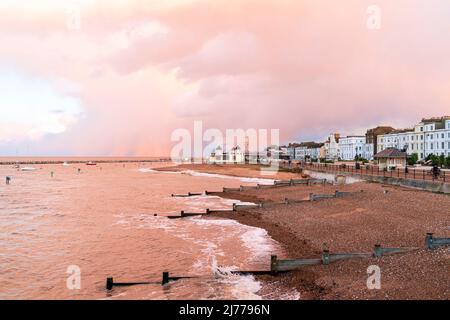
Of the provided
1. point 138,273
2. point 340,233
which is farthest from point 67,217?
point 340,233

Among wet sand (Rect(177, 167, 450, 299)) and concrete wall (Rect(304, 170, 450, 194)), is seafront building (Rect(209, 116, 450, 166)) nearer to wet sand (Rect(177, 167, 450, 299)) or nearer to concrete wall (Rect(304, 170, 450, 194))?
concrete wall (Rect(304, 170, 450, 194))

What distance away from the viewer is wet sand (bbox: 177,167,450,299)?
35.2 feet

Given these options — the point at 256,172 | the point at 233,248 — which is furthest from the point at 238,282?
the point at 256,172

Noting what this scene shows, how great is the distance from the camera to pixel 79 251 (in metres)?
19.5

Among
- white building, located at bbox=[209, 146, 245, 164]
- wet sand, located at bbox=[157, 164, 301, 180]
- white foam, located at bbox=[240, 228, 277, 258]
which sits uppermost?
white building, located at bbox=[209, 146, 245, 164]

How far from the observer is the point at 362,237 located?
56.8ft

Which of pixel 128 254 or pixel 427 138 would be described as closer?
pixel 128 254

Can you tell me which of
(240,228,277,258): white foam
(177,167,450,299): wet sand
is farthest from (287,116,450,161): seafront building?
(240,228,277,258): white foam

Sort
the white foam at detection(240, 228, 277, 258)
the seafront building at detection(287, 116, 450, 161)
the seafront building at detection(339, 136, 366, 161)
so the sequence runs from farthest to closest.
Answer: the seafront building at detection(339, 136, 366, 161), the seafront building at detection(287, 116, 450, 161), the white foam at detection(240, 228, 277, 258)

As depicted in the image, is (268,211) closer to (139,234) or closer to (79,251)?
(139,234)

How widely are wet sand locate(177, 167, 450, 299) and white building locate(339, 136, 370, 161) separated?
353ft

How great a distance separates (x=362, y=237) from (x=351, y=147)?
12736 cm

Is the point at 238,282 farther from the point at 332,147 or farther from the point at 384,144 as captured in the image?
the point at 332,147

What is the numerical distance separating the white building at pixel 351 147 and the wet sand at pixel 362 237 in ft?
353
